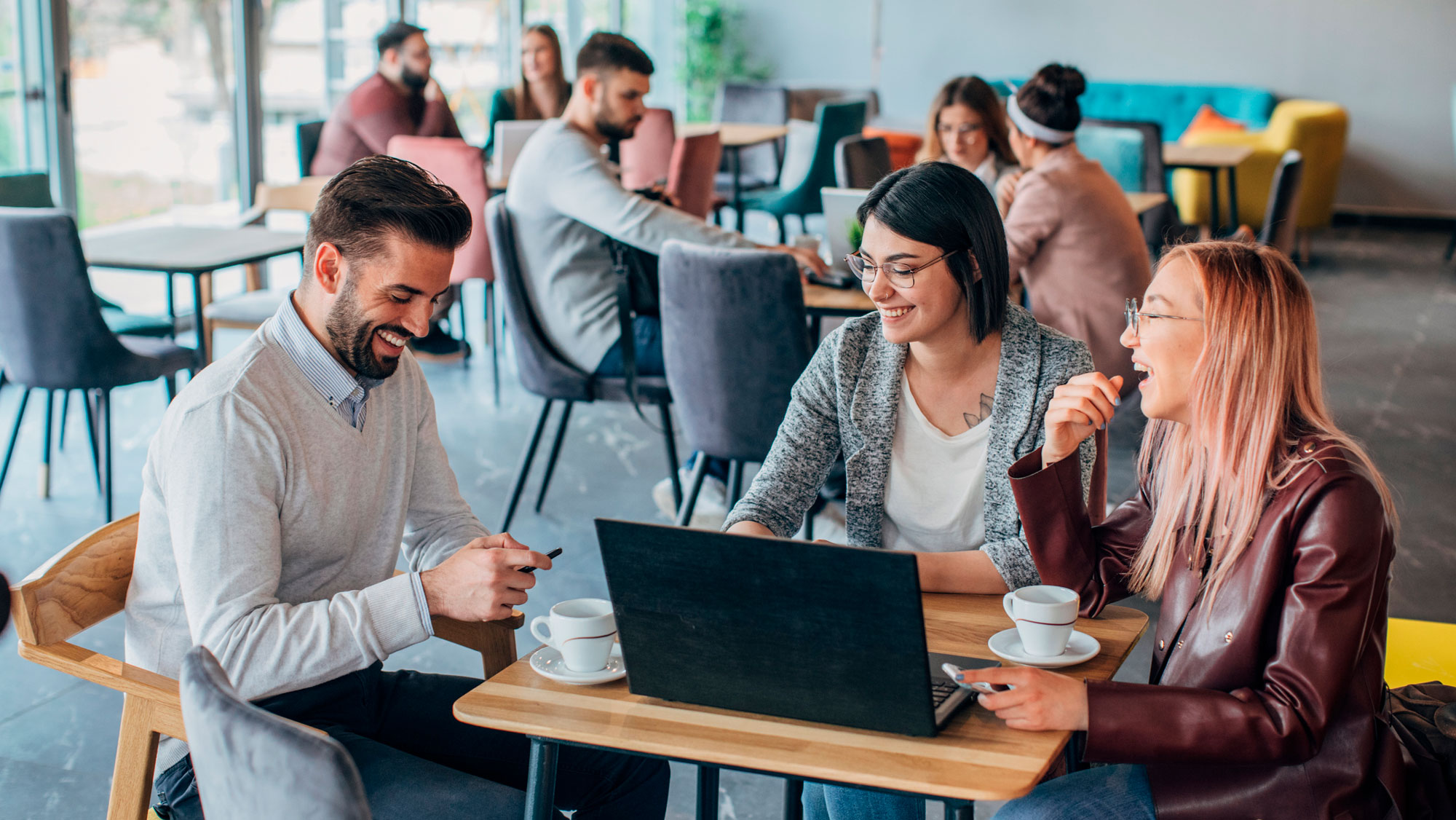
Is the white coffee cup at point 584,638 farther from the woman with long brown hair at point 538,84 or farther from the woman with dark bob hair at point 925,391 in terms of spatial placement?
the woman with long brown hair at point 538,84

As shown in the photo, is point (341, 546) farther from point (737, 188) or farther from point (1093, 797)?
point (737, 188)

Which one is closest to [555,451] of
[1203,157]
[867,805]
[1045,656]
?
[867,805]

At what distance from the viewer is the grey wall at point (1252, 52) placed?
907cm

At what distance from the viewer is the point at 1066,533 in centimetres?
152

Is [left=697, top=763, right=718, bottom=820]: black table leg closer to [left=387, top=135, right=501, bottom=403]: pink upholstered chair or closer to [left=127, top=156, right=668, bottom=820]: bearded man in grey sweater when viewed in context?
[left=127, top=156, right=668, bottom=820]: bearded man in grey sweater

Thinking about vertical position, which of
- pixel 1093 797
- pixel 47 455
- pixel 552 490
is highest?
pixel 1093 797

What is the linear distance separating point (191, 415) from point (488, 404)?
3387 millimetres

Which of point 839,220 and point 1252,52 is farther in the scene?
point 1252,52

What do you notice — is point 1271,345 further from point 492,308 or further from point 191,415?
point 492,308

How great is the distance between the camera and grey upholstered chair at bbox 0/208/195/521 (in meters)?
3.04

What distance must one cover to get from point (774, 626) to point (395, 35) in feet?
16.3

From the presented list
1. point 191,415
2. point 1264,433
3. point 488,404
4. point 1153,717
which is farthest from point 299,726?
point 488,404

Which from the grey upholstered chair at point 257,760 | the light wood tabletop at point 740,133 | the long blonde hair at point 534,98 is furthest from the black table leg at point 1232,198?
the grey upholstered chair at point 257,760

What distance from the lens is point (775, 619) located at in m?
1.07
